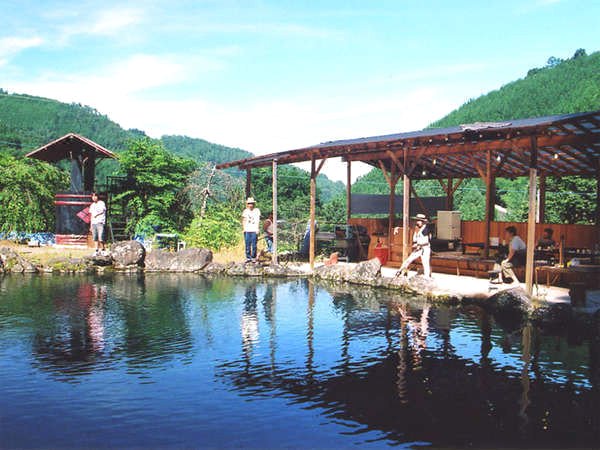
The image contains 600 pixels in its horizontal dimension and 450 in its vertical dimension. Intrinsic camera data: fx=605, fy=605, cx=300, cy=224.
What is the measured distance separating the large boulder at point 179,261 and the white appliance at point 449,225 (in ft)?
20.8

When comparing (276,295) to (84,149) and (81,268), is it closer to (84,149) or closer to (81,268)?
(81,268)

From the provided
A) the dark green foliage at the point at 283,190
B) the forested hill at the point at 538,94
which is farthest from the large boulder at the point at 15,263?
the forested hill at the point at 538,94

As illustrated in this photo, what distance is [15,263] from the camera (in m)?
15.8

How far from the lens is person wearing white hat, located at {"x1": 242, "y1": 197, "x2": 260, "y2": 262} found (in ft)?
50.7

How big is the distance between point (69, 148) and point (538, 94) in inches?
1921

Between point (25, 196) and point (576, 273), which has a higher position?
point (25, 196)

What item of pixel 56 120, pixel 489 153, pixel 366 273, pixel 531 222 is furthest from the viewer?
pixel 56 120

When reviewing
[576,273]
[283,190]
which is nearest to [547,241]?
[576,273]

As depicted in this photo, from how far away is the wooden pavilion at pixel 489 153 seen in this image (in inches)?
425

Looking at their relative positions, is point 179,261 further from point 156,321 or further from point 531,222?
point 531,222

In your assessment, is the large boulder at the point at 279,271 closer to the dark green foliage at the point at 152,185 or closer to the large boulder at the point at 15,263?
the large boulder at the point at 15,263

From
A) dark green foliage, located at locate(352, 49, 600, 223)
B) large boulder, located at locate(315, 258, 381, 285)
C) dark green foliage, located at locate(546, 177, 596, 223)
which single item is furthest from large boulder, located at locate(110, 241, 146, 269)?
dark green foliage, located at locate(352, 49, 600, 223)

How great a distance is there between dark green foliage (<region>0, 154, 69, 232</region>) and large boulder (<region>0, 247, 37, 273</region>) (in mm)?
4969

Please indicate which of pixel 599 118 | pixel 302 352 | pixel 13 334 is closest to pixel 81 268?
pixel 13 334
